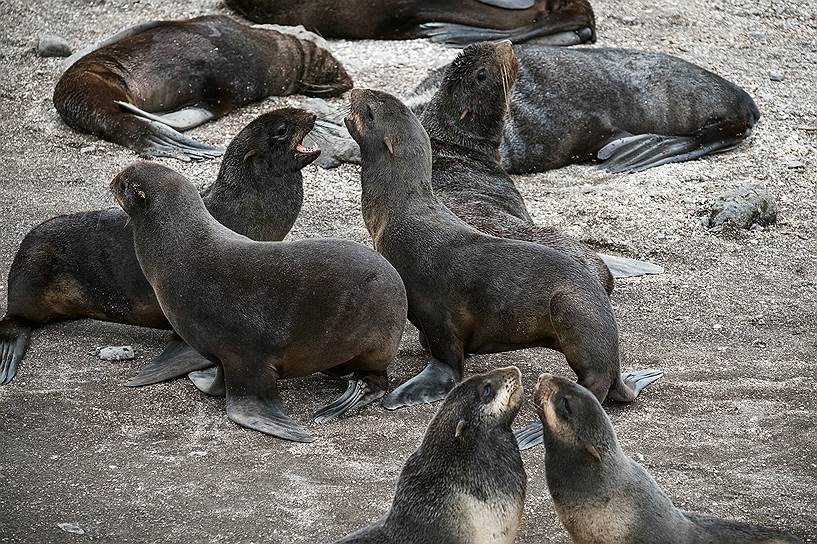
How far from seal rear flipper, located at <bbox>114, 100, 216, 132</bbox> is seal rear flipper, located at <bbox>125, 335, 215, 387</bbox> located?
10.1 feet

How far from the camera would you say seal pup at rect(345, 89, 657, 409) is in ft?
17.2

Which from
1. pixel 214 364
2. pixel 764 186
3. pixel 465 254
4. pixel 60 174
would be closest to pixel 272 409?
pixel 214 364

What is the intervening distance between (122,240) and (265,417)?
1351mm

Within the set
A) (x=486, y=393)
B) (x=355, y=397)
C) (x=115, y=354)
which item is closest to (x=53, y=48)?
(x=115, y=354)

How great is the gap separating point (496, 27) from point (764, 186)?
329 cm

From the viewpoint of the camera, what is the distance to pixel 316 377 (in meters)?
5.65

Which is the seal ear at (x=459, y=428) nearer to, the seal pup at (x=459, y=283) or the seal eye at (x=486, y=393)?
the seal eye at (x=486, y=393)

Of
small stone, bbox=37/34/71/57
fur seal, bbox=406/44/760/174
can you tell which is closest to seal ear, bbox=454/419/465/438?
fur seal, bbox=406/44/760/174

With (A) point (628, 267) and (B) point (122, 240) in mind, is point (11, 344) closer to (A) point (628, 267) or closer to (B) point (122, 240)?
(B) point (122, 240)

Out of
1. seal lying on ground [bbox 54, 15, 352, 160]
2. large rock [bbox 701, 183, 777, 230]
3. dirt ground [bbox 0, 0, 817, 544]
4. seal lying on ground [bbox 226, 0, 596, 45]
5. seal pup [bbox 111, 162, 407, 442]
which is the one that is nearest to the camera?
dirt ground [bbox 0, 0, 817, 544]

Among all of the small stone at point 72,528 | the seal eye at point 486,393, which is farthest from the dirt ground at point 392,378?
the seal eye at point 486,393

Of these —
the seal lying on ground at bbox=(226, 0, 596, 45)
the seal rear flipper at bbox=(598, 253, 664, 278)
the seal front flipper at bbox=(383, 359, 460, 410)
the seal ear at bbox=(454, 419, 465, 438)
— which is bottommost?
the seal lying on ground at bbox=(226, 0, 596, 45)

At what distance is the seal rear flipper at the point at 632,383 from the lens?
5.28m

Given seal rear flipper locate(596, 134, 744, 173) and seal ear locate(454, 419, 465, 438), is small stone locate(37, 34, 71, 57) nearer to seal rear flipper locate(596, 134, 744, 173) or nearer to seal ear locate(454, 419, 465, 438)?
seal rear flipper locate(596, 134, 744, 173)
